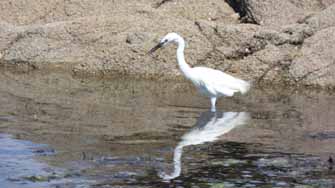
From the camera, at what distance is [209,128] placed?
1102cm

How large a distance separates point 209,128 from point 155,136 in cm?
105

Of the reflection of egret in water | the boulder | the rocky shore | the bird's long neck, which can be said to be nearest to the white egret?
the bird's long neck

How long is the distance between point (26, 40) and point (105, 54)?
1.71 m

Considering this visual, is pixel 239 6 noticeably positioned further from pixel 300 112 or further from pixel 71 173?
pixel 71 173

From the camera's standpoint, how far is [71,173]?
26.4 ft

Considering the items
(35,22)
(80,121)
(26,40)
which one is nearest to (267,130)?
(80,121)

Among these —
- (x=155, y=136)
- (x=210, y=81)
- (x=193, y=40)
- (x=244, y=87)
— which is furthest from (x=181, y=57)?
(x=155, y=136)

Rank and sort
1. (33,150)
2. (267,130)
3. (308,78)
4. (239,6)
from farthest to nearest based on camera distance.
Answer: (239,6) → (308,78) → (267,130) → (33,150)

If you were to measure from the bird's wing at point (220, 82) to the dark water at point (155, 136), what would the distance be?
0.25 m

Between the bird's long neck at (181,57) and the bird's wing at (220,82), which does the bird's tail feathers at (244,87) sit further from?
the bird's long neck at (181,57)

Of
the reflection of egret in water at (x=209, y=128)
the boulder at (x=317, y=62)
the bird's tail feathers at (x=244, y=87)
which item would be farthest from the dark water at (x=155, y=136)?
the boulder at (x=317, y=62)

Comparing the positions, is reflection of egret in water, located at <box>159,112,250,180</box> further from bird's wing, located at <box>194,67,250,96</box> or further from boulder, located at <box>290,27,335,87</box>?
boulder, located at <box>290,27,335,87</box>

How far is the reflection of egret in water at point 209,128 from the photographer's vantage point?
967cm

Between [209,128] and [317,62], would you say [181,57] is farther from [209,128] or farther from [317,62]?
[317,62]
